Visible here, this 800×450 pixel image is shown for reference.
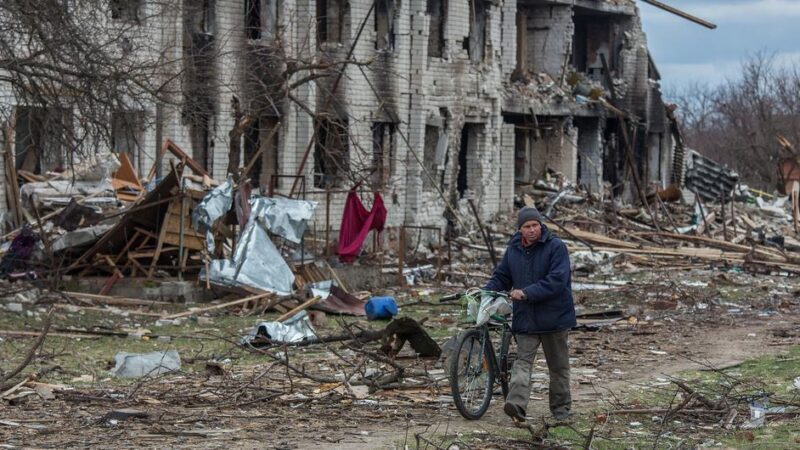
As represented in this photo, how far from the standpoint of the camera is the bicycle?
11.3 metres

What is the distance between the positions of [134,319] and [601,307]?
7066 millimetres

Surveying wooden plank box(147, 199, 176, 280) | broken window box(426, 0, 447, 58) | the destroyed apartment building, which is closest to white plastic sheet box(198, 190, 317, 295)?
wooden plank box(147, 199, 176, 280)

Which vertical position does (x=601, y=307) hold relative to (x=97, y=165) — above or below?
below

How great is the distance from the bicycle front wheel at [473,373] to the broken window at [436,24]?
25.6m

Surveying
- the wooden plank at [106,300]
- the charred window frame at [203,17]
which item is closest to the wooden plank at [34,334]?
the wooden plank at [106,300]

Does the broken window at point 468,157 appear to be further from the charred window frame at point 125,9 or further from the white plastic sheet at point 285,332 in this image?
the white plastic sheet at point 285,332

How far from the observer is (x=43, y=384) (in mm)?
12492

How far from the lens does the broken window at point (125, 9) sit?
1882 centimetres

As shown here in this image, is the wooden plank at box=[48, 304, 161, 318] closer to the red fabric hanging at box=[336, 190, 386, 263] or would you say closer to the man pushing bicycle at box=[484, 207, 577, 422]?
the red fabric hanging at box=[336, 190, 386, 263]

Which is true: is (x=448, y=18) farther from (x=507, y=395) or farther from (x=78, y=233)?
(x=507, y=395)

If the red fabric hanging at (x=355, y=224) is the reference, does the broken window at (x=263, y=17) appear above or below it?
above

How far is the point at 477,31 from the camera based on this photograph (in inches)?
1523

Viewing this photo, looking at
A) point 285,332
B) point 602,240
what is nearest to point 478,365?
point 285,332

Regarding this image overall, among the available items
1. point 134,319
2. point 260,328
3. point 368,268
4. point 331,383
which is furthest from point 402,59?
point 331,383
